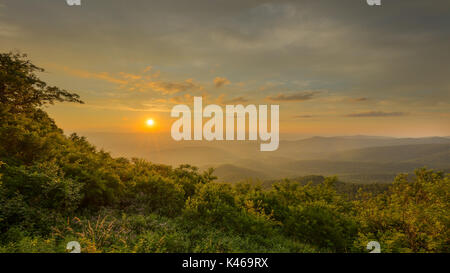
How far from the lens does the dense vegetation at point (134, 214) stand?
20.1 ft

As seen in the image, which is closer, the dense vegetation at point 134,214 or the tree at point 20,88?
the dense vegetation at point 134,214

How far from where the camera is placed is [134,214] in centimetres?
873


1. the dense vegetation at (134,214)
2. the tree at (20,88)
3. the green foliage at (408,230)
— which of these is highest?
the tree at (20,88)

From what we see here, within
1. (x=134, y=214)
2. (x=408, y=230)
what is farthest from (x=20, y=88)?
(x=408, y=230)

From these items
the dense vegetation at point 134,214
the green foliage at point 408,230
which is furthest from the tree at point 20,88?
the green foliage at point 408,230

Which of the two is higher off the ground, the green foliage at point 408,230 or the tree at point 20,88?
the tree at point 20,88

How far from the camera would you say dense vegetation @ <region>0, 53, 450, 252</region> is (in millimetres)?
6121

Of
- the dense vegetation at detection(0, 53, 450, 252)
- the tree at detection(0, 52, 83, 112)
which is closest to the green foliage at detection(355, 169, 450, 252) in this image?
the dense vegetation at detection(0, 53, 450, 252)

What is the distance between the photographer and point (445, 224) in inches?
370

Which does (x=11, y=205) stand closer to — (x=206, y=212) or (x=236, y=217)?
(x=206, y=212)

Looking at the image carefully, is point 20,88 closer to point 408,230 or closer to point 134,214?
point 134,214

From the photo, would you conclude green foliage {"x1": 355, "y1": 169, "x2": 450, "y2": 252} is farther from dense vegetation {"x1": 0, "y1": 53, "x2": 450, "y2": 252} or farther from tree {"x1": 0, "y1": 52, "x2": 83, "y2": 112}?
tree {"x1": 0, "y1": 52, "x2": 83, "y2": 112}

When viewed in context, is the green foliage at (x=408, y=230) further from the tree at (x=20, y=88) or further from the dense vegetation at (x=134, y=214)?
the tree at (x=20, y=88)
